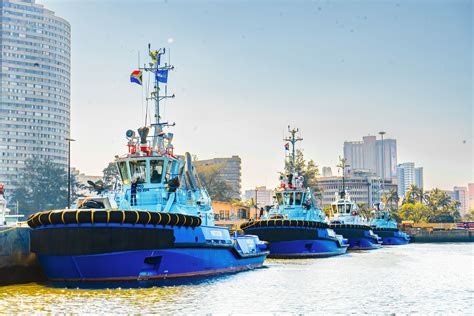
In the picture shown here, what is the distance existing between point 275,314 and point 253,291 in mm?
4510

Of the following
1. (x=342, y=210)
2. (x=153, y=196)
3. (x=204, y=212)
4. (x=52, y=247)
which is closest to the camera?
(x=52, y=247)

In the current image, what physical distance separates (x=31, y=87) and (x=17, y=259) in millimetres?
134104

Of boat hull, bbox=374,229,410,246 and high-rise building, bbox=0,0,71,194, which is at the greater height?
high-rise building, bbox=0,0,71,194

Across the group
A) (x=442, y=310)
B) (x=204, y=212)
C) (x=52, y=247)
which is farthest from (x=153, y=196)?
(x=442, y=310)

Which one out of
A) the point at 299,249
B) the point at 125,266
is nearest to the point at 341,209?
the point at 299,249

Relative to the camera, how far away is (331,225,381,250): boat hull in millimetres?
55344

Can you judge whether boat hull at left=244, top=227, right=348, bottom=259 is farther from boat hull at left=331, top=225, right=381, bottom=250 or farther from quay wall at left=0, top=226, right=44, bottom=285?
quay wall at left=0, top=226, right=44, bottom=285

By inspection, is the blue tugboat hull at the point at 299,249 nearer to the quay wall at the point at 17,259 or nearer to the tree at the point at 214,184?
the quay wall at the point at 17,259

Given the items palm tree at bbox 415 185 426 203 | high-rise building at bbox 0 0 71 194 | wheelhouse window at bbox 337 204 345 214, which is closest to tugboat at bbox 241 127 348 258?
wheelhouse window at bbox 337 204 345 214

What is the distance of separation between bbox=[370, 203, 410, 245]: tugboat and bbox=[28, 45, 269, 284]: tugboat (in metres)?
45.0

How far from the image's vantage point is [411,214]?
5379 inches

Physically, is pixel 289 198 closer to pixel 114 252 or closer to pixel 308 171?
pixel 114 252

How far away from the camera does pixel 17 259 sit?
2258cm

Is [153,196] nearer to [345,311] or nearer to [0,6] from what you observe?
[345,311]
